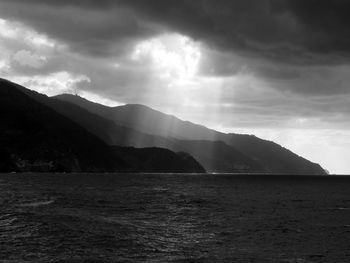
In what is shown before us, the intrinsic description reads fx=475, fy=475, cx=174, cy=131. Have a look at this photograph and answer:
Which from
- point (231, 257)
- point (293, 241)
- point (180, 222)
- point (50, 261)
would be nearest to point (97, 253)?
point (50, 261)

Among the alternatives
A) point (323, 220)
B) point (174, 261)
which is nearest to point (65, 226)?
point (174, 261)

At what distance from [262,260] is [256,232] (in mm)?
18325

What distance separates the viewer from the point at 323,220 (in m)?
77.4

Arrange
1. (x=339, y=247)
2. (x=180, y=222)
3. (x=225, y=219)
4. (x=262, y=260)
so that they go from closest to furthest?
(x=262, y=260), (x=339, y=247), (x=180, y=222), (x=225, y=219)

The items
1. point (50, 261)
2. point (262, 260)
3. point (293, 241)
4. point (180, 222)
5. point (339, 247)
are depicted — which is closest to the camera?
point (50, 261)

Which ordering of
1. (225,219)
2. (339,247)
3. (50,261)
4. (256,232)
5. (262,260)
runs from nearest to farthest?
(50,261) < (262,260) < (339,247) < (256,232) < (225,219)

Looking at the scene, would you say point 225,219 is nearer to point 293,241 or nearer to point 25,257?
point 293,241

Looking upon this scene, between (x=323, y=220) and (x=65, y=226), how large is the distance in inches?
1682

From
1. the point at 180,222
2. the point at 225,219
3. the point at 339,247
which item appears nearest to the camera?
the point at 339,247

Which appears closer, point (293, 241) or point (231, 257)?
point (231, 257)

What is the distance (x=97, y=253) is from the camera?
4272cm

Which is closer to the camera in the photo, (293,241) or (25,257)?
(25,257)

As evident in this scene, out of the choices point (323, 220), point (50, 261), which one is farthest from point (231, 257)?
point (323, 220)

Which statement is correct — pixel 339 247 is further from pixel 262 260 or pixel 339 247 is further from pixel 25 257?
pixel 25 257
